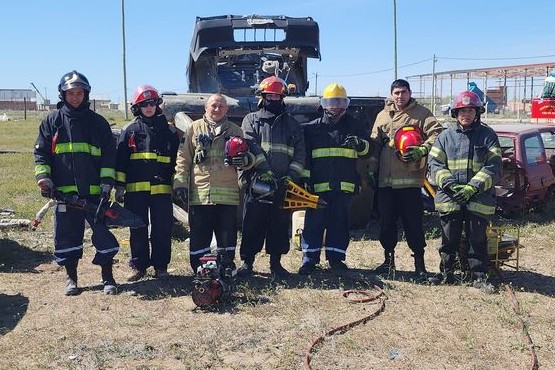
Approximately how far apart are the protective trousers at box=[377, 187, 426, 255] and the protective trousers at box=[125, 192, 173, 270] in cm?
222

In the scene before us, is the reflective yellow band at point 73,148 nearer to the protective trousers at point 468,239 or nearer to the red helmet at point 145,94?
the red helmet at point 145,94

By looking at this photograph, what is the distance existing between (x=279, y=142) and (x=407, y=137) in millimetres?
1263

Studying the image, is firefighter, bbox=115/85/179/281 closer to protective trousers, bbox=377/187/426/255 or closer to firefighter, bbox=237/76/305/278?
firefighter, bbox=237/76/305/278

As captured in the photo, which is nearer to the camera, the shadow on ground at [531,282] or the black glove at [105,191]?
the black glove at [105,191]

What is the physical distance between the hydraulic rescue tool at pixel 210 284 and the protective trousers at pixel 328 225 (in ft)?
4.00

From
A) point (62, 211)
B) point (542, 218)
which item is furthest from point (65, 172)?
point (542, 218)

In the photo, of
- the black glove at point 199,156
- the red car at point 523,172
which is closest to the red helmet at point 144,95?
the black glove at point 199,156

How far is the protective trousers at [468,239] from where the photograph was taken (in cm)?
586

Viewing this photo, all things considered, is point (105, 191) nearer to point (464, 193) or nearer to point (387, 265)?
point (387, 265)

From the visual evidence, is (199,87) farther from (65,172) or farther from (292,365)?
(292,365)

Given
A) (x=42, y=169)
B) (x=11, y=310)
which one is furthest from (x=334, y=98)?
(x=11, y=310)

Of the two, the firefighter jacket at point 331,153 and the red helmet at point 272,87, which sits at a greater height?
the red helmet at point 272,87

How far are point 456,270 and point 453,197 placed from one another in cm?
95

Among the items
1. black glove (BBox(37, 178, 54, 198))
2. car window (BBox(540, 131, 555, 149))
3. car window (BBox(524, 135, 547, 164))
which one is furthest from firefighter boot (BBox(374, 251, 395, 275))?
car window (BBox(540, 131, 555, 149))
